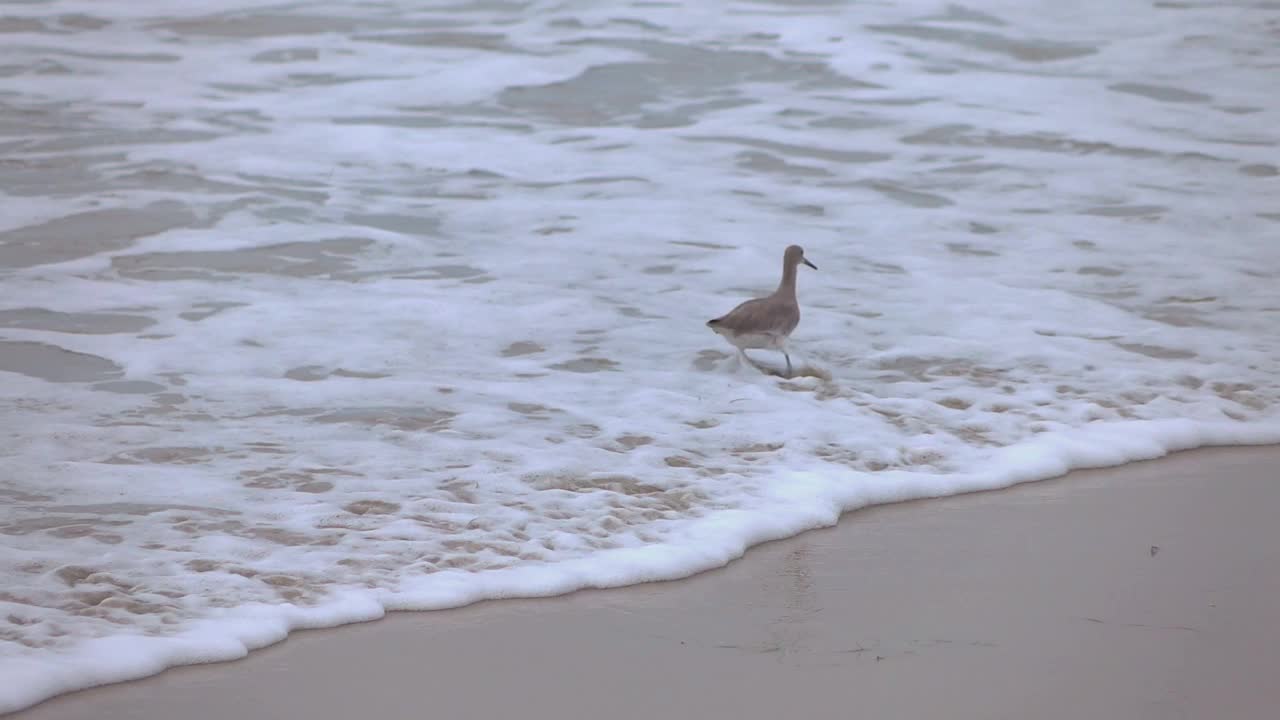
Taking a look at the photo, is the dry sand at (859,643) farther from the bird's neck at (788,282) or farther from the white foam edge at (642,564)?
the bird's neck at (788,282)

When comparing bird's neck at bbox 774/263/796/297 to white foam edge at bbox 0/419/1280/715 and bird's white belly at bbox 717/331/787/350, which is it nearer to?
bird's white belly at bbox 717/331/787/350

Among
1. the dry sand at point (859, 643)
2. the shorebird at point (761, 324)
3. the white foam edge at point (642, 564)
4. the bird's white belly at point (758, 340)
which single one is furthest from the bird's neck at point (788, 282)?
the dry sand at point (859, 643)

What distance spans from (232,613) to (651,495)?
1486 mm

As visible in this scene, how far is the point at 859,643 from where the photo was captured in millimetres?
3688

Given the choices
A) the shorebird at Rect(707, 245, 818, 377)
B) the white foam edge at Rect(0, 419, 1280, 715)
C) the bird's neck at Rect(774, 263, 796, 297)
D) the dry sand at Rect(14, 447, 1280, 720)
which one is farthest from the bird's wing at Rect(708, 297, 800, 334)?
the dry sand at Rect(14, 447, 1280, 720)

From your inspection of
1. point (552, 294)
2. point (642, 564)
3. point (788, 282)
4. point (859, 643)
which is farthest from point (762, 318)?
point (859, 643)

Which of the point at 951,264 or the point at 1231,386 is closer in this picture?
the point at 1231,386

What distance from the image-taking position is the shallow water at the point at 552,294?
441cm

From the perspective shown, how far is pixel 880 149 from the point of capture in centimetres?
1026

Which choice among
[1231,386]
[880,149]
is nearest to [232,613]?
[1231,386]

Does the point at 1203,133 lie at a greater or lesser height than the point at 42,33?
lesser

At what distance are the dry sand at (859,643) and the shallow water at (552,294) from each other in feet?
0.55

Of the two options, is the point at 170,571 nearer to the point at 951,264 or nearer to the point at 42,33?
the point at 951,264

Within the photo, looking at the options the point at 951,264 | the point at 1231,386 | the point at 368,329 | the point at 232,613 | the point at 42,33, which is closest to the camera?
the point at 232,613
